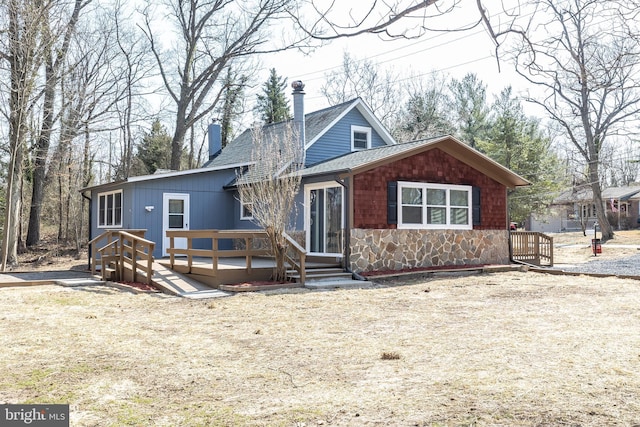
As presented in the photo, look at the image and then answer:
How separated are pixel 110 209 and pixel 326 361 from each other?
1346 centimetres

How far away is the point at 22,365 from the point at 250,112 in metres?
31.1

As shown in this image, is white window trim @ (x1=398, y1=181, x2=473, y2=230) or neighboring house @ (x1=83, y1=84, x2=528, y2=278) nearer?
neighboring house @ (x1=83, y1=84, x2=528, y2=278)

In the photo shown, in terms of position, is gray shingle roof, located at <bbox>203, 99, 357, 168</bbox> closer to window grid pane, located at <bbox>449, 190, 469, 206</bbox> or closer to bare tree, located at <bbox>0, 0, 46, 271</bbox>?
window grid pane, located at <bbox>449, 190, 469, 206</bbox>

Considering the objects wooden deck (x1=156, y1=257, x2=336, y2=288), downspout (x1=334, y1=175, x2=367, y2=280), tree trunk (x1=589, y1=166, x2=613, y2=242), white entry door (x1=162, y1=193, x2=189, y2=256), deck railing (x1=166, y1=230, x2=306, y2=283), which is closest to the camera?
deck railing (x1=166, y1=230, x2=306, y2=283)

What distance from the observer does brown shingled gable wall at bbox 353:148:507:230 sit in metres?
12.9

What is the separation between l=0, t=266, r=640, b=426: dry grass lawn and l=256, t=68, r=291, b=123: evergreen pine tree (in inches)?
1094

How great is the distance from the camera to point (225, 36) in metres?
25.7

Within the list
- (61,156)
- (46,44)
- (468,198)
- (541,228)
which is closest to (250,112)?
(61,156)

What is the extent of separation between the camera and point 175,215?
1555cm

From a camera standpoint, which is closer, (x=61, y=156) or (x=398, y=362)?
(x=398, y=362)

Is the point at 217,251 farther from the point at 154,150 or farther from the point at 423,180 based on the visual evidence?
the point at 154,150

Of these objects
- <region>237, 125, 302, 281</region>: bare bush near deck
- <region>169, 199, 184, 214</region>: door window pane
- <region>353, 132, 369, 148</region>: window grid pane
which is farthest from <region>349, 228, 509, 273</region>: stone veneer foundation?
<region>169, 199, 184, 214</region>: door window pane

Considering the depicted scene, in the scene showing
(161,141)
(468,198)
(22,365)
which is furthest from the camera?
(161,141)

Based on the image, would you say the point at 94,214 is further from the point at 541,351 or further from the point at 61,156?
the point at 541,351
